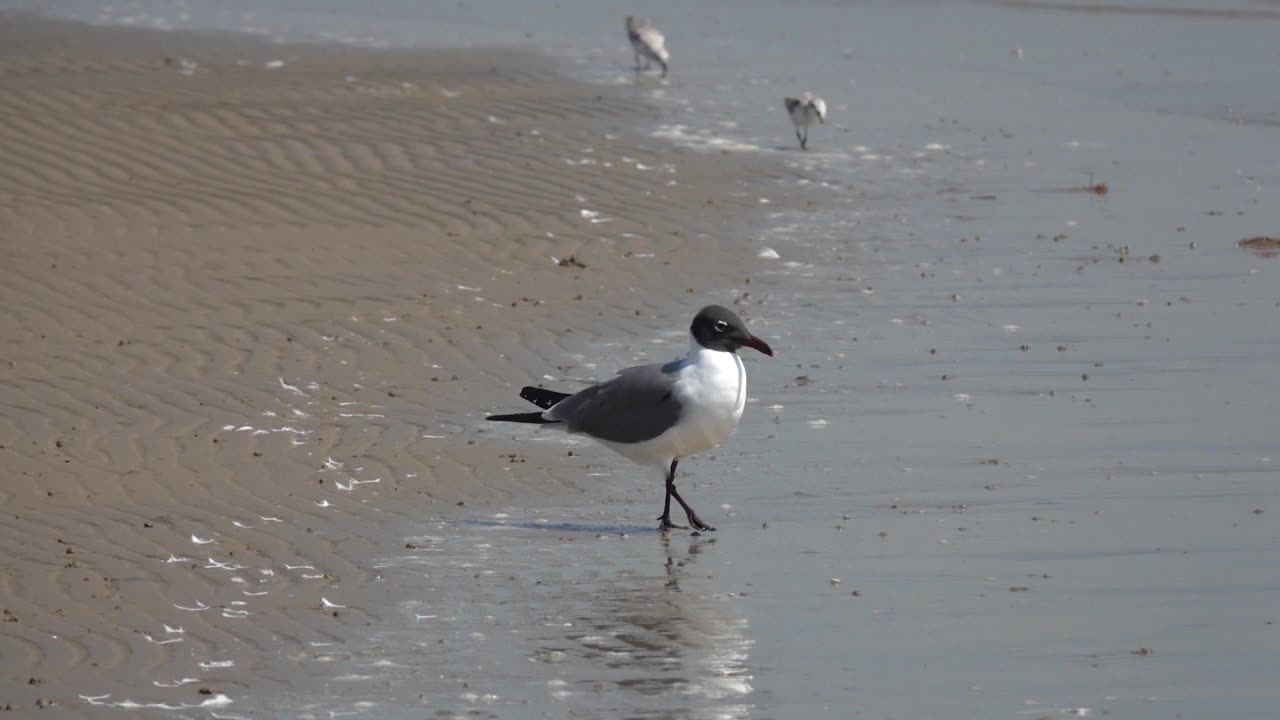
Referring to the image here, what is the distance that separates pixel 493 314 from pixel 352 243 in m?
1.91

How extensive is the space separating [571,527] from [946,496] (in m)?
1.57

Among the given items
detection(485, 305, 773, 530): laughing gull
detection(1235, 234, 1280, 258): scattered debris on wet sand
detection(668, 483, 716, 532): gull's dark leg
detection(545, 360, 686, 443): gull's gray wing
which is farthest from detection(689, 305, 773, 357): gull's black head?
detection(1235, 234, 1280, 258): scattered debris on wet sand

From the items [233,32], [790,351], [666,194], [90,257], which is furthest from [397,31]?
[790,351]

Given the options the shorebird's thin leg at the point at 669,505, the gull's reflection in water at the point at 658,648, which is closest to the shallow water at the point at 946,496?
the gull's reflection in water at the point at 658,648

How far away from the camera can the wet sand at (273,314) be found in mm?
6977

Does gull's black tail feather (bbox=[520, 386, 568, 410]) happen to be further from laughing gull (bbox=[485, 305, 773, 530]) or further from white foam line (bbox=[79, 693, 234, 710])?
white foam line (bbox=[79, 693, 234, 710])

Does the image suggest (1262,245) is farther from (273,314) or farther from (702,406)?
(273,314)

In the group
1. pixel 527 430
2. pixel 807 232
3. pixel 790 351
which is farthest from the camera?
pixel 807 232

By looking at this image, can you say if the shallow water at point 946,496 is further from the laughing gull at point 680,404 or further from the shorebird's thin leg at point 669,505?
the laughing gull at point 680,404

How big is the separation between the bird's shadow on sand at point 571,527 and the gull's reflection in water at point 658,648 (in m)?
0.48

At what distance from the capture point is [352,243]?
12930mm

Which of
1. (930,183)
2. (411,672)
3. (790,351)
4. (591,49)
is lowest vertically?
(411,672)

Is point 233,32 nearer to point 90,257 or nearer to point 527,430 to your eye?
point 90,257

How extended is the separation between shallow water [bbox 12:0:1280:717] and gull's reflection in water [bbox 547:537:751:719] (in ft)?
0.05
